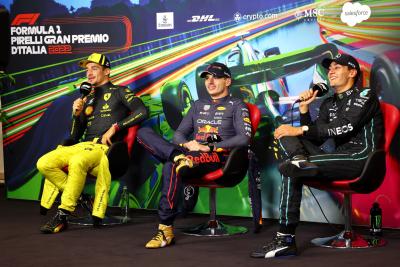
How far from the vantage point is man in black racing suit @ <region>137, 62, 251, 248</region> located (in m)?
4.84

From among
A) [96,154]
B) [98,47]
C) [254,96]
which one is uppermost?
[98,47]

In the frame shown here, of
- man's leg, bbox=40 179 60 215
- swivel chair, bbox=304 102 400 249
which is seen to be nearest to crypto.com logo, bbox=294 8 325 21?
swivel chair, bbox=304 102 400 249

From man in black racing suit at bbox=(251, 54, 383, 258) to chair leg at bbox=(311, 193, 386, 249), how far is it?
1.02 feet

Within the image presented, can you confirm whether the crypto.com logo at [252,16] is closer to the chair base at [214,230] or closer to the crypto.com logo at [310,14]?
the crypto.com logo at [310,14]

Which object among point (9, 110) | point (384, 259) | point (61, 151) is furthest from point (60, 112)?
point (384, 259)

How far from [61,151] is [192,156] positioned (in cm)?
117

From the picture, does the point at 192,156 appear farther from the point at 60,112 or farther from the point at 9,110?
the point at 9,110

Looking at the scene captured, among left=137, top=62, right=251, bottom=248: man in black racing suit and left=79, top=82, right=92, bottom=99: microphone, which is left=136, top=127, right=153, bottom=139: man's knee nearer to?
left=137, top=62, right=251, bottom=248: man in black racing suit

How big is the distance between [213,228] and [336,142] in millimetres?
1078

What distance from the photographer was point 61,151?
5590 mm

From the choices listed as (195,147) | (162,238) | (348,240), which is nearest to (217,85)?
(195,147)

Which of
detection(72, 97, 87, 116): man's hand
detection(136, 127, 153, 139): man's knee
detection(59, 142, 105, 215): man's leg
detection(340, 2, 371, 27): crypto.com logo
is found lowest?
detection(59, 142, 105, 215): man's leg

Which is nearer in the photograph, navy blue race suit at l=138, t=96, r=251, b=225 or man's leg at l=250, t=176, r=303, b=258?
man's leg at l=250, t=176, r=303, b=258

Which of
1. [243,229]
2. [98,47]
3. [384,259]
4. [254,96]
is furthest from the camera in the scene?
[98,47]
